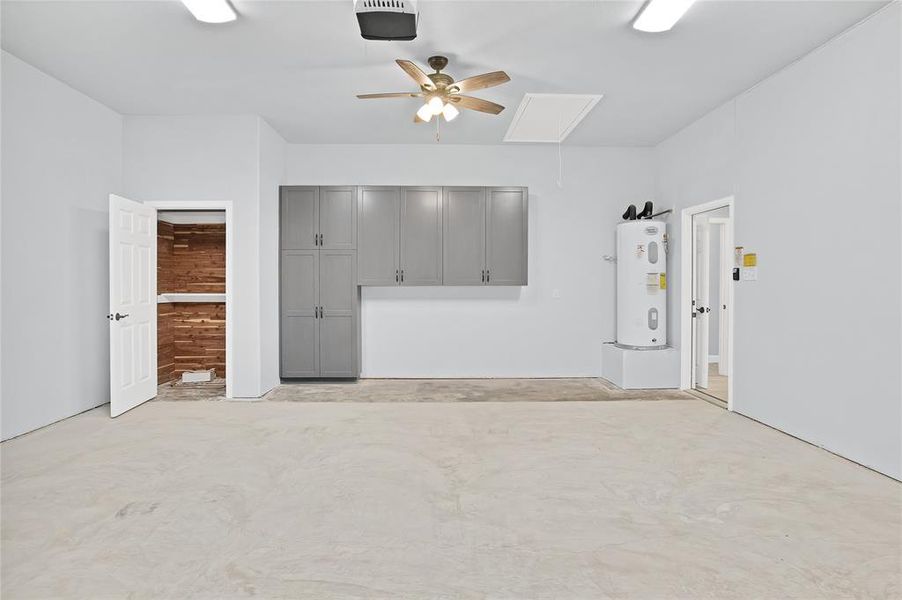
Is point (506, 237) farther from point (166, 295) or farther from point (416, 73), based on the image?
point (166, 295)

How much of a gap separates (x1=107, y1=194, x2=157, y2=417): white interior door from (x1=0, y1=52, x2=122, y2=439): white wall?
1.16 feet

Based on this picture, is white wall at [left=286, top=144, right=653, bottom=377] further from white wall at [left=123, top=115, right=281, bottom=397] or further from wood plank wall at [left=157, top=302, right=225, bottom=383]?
wood plank wall at [left=157, top=302, right=225, bottom=383]

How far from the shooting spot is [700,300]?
5.90 metres

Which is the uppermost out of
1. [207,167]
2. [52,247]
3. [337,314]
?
[207,167]

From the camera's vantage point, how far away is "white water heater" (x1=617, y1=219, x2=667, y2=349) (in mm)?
5785

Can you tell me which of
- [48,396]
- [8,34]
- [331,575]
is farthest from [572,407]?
[8,34]

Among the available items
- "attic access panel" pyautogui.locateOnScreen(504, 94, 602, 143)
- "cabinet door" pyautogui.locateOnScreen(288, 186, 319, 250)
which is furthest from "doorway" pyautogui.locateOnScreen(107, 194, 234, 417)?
"attic access panel" pyautogui.locateOnScreen(504, 94, 602, 143)

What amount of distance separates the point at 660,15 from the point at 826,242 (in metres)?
2.06

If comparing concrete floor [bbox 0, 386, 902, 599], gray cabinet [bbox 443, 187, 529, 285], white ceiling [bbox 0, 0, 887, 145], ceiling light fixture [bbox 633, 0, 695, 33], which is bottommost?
concrete floor [bbox 0, 386, 902, 599]

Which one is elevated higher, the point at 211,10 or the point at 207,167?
the point at 211,10

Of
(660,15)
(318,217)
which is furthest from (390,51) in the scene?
(318,217)

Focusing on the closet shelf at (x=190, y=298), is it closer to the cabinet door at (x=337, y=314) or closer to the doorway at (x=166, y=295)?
the doorway at (x=166, y=295)

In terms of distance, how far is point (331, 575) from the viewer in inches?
79.9

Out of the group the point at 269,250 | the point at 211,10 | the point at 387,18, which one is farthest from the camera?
the point at 269,250
